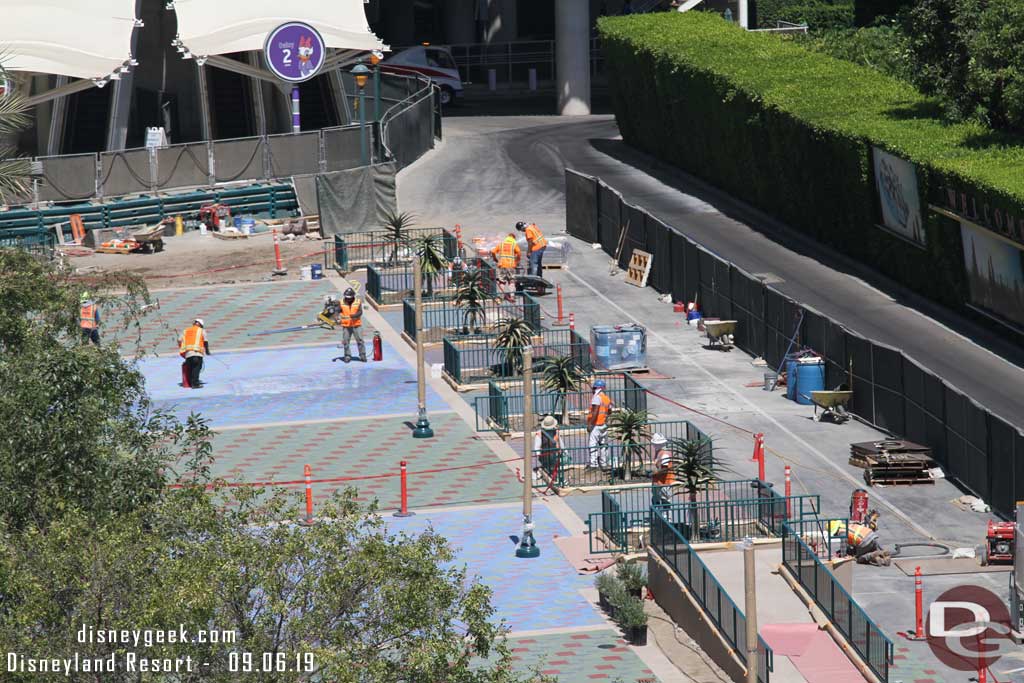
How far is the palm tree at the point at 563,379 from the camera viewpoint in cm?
3681

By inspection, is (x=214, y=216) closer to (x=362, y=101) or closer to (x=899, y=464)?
(x=362, y=101)

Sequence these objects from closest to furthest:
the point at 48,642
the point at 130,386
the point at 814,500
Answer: the point at 48,642 → the point at 130,386 → the point at 814,500

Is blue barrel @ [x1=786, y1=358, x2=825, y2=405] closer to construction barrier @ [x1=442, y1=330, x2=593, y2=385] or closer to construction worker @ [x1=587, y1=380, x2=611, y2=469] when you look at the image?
construction barrier @ [x1=442, y1=330, x2=593, y2=385]

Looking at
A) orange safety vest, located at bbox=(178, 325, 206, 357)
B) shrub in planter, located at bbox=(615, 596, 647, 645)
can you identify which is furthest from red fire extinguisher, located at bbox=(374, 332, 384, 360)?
shrub in planter, located at bbox=(615, 596, 647, 645)

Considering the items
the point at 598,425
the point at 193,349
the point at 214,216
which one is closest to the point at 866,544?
the point at 598,425

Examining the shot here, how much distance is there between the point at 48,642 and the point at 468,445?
21842 millimetres

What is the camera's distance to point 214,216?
188 ft

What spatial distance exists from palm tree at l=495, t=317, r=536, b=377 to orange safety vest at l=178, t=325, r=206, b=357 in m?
6.92

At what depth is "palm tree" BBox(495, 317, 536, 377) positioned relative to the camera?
1570 inches

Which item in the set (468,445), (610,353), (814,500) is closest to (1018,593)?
(814,500)

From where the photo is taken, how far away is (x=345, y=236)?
2106 inches

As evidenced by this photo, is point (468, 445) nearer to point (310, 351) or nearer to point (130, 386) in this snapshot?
point (310, 351)

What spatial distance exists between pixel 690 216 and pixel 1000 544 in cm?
2722

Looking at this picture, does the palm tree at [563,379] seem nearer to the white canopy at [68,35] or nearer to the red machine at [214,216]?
the red machine at [214,216]
